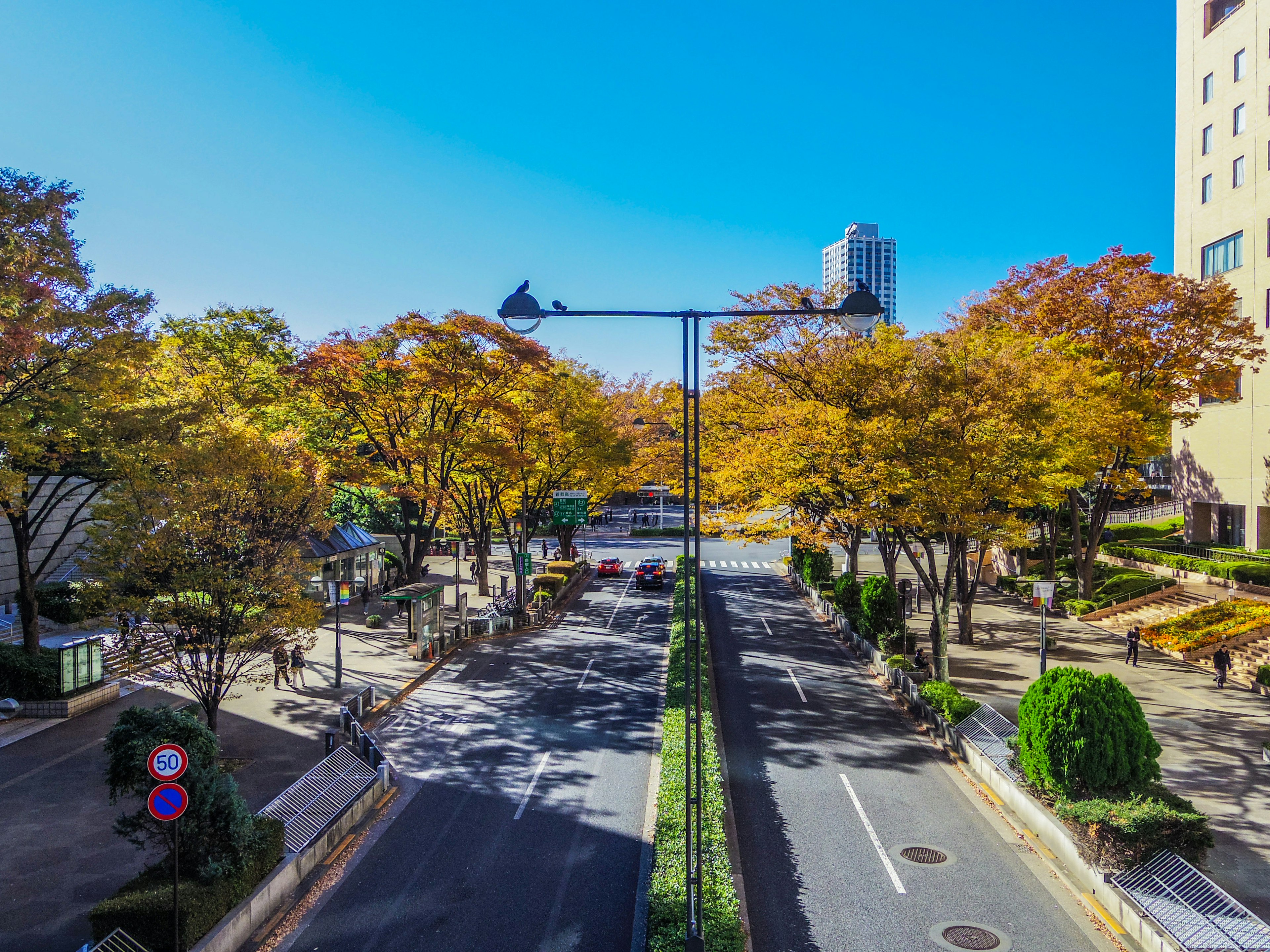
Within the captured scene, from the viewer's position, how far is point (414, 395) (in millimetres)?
29766

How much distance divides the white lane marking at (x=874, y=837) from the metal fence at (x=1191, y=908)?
9.97 feet

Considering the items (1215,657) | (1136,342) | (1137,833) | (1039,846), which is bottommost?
(1039,846)

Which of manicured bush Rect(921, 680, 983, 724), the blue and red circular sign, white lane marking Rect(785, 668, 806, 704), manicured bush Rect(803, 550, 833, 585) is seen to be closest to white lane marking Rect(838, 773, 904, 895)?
manicured bush Rect(921, 680, 983, 724)

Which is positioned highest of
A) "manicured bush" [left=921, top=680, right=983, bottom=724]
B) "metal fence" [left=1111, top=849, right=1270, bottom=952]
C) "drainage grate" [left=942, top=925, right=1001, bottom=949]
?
"manicured bush" [left=921, top=680, right=983, bottom=724]

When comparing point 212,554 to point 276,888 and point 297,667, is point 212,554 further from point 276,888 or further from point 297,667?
point 297,667

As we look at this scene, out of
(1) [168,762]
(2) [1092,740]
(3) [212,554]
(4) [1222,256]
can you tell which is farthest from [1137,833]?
(4) [1222,256]

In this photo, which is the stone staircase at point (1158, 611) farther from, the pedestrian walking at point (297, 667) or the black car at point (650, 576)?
the pedestrian walking at point (297, 667)

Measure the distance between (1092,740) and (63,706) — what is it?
23.8m

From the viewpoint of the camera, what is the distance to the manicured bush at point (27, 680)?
20.0m

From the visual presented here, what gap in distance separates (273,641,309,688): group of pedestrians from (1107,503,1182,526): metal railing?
192 ft

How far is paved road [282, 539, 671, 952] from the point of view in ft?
35.9

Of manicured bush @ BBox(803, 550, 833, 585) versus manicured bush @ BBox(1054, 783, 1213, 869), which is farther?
manicured bush @ BBox(803, 550, 833, 585)

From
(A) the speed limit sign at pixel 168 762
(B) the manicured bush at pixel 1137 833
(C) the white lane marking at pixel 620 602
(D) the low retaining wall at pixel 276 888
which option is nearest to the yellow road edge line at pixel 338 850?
(D) the low retaining wall at pixel 276 888

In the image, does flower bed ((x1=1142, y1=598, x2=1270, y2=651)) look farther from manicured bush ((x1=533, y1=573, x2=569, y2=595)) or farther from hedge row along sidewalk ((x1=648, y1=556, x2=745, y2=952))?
manicured bush ((x1=533, y1=573, x2=569, y2=595))
